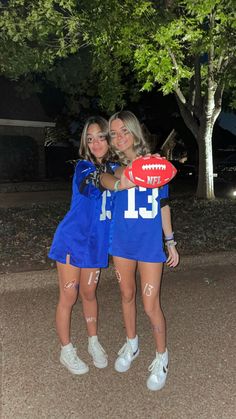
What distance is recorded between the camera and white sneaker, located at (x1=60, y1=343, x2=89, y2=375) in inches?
133

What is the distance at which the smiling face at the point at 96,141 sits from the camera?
3166 millimetres

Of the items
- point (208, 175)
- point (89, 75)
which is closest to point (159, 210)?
point (208, 175)

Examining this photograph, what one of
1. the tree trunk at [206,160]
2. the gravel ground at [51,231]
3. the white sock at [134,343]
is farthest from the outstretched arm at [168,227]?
the tree trunk at [206,160]

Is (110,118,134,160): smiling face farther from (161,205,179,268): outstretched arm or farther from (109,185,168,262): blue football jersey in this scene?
(161,205,179,268): outstretched arm

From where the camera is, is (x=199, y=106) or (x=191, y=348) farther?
(x=199, y=106)

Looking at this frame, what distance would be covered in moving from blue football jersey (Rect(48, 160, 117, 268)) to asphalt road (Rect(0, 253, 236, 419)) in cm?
91

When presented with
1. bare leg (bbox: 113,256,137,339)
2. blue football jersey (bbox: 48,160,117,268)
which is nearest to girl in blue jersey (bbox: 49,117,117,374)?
blue football jersey (bbox: 48,160,117,268)

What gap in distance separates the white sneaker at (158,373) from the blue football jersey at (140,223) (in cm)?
76

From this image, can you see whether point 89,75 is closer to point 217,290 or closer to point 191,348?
point 217,290

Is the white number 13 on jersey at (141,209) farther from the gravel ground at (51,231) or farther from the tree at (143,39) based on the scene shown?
the tree at (143,39)

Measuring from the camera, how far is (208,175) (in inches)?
483

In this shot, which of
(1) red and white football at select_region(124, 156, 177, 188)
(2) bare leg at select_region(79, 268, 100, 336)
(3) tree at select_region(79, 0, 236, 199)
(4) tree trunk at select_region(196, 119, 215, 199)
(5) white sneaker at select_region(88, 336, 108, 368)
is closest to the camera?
(1) red and white football at select_region(124, 156, 177, 188)

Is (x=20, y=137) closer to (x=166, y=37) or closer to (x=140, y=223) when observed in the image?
(x=166, y=37)

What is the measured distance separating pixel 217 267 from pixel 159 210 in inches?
146
